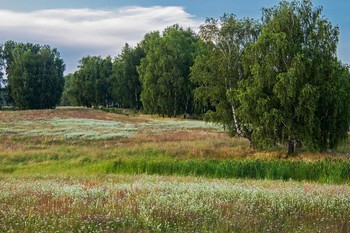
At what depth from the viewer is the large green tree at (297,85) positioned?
36.1 m

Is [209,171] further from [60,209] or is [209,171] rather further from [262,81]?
[60,209]

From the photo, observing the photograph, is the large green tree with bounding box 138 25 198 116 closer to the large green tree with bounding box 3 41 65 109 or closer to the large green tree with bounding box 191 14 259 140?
the large green tree with bounding box 3 41 65 109

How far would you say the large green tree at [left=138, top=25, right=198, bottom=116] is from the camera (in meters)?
95.3

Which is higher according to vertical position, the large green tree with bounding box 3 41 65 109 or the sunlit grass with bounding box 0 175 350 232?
the large green tree with bounding box 3 41 65 109

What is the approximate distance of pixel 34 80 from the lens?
398 ft

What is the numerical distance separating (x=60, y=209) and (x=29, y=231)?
69.4 inches

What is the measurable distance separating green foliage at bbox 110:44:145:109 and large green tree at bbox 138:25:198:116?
22.7m

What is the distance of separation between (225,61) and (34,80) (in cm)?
8982

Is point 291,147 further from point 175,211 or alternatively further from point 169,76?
point 169,76

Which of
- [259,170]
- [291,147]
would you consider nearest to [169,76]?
[291,147]

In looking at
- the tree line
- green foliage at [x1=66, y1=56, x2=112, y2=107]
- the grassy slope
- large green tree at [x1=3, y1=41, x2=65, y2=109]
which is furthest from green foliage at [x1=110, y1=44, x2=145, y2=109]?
the tree line

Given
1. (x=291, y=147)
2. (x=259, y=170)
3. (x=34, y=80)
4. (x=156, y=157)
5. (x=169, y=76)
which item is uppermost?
(x=169, y=76)

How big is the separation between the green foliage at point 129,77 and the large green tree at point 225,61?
78826 mm

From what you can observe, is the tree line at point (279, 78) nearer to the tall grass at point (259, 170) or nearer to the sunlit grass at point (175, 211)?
the tall grass at point (259, 170)
